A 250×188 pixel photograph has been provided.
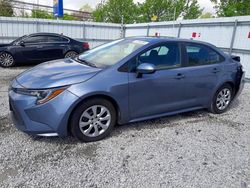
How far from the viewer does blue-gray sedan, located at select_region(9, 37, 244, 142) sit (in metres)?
2.81

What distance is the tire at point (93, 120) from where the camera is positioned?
2.95 m

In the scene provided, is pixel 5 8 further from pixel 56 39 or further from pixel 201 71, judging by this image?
pixel 201 71

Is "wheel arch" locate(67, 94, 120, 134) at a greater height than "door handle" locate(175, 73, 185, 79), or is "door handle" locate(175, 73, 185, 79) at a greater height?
"door handle" locate(175, 73, 185, 79)

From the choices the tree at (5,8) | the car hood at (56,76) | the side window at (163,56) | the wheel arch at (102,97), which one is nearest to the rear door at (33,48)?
the car hood at (56,76)

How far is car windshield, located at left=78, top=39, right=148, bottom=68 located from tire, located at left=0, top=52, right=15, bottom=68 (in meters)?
5.77

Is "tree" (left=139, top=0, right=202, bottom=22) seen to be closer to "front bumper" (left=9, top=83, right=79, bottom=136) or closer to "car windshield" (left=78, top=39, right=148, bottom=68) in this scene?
"car windshield" (left=78, top=39, right=148, bottom=68)

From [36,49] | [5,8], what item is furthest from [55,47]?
[5,8]

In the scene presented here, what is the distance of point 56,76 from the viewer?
2.96m

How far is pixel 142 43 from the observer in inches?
140

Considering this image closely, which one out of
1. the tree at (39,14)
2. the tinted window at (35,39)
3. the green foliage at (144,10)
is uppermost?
the green foliage at (144,10)

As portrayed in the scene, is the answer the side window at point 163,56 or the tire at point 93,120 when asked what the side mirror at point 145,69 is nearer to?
the side window at point 163,56

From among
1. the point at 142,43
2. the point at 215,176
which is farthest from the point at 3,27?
the point at 215,176

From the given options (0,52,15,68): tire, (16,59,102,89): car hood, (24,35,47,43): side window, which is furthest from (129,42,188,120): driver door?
(0,52,15,68): tire

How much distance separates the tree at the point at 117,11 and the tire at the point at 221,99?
20.7 metres
